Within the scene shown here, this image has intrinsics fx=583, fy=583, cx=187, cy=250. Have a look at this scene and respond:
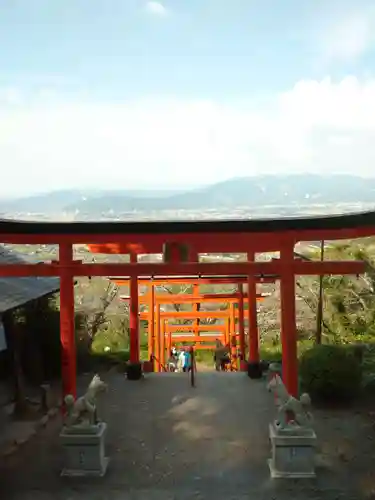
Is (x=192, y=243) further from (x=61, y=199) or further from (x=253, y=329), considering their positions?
(x=253, y=329)

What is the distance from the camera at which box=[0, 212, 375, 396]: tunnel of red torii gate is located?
636cm

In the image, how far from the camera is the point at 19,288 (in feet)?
33.9

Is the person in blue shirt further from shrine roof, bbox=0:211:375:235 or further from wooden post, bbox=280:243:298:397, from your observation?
shrine roof, bbox=0:211:375:235

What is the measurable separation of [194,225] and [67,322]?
8.60ft

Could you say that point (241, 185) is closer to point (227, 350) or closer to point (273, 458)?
point (273, 458)

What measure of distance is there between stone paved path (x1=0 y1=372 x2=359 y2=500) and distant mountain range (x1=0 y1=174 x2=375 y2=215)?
10.1 feet

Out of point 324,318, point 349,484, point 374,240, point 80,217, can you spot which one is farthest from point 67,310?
point 374,240

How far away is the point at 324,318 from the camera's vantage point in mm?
15453

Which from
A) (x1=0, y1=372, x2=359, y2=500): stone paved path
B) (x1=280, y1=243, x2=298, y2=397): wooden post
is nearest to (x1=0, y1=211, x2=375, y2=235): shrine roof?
(x1=280, y1=243, x2=298, y2=397): wooden post

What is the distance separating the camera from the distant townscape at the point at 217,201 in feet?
23.2

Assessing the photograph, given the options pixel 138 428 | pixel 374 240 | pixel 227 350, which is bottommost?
pixel 227 350

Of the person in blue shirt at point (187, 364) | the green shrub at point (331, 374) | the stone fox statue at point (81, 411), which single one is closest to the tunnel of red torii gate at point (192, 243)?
the stone fox statue at point (81, 411)

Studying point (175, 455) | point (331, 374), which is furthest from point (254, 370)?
point (175, 455)

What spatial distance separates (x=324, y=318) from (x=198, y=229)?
996 centimetres
